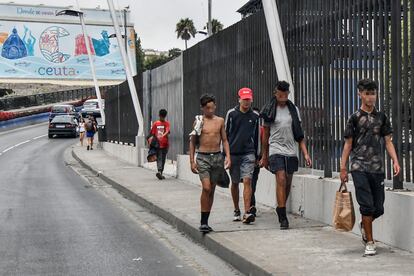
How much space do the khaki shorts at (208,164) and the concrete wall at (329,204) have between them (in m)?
1.43

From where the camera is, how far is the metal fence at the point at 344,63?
710 centimetres

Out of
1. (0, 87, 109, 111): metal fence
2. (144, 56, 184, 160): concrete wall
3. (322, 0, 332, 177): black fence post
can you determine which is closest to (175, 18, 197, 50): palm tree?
(0, 87, 109, 111): metal fence

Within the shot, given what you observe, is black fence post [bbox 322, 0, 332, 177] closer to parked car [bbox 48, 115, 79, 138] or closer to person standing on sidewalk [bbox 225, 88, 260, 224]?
person standing on sidewalk [bbox 225, 88, 260, 224]

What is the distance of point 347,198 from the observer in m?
6.92

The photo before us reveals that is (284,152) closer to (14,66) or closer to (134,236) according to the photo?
(134,236)

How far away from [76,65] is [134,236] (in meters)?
89.5

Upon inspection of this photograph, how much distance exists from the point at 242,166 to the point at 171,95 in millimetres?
10006

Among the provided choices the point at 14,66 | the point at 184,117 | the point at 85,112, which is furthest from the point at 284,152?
the point at 14,66

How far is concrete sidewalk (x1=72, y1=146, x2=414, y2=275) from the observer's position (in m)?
6.24

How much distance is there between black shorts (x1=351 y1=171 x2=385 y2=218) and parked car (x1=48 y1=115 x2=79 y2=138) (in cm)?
4038

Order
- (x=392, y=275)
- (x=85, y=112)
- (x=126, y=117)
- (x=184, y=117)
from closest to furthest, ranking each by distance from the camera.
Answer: (x=392, y=275) < (x=184, y=117) < (x=126, y=117) < (x=85, y=112)

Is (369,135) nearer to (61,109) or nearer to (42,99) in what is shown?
(61,109)

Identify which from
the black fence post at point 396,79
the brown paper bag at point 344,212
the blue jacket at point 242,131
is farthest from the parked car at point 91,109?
the brown paper bag at point 344,212

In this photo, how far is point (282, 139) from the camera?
27.7 ft
